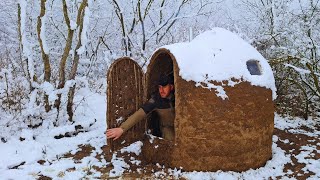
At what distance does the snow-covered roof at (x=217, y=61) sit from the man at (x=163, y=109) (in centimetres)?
47

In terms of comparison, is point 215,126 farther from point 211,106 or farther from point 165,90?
point 165,90

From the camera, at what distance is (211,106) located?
426 centimetres

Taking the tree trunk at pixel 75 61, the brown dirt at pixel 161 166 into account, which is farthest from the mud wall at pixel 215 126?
the tree trunk at pixel 75 61

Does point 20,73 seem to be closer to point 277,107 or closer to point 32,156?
point 32,156

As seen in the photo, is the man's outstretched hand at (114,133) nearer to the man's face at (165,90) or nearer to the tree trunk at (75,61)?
the man's face at (165,90)

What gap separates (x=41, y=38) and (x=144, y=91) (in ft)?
7.86

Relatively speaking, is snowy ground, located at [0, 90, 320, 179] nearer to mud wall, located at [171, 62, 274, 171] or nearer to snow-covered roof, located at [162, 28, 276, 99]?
mud wall, located at [171, 62, 274, 171]

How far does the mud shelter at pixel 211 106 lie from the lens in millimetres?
4273

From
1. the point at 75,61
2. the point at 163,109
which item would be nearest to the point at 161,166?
the point at 163,109

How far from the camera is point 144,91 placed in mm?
4895

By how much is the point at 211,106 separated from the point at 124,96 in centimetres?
120

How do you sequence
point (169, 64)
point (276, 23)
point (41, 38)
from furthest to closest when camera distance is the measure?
point (276, 23) < point (41, 38) < point (169, 64)

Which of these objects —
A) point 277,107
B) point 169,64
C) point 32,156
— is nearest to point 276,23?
point 277,107

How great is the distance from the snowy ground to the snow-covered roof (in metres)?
1.09
